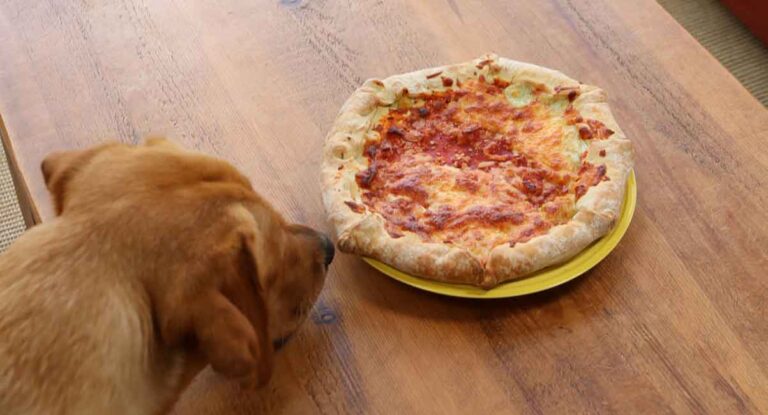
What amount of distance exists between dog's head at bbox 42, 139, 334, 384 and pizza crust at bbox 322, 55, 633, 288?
28 cm

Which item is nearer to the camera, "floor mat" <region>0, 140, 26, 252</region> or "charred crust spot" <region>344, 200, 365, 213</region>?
"charred crust spot" <region>344, 200, 365, 213</region>

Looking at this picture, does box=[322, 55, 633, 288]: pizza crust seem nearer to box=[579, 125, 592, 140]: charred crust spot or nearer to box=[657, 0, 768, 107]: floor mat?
box=[579, 125, 592, 140]: charred crust spot

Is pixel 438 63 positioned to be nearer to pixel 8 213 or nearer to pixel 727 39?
pixel 8 213

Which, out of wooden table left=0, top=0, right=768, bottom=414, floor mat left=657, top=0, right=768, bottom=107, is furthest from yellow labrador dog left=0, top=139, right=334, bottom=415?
floor mat left=657, top=0, right=768, bottom=107

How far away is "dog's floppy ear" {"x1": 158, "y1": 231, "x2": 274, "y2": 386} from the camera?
102cm

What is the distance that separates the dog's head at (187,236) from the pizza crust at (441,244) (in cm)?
28

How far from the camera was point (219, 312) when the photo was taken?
40.3 inches

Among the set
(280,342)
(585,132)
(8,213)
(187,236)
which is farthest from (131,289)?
(8,213)

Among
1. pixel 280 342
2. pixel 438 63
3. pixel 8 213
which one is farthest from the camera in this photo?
pixel 8 213

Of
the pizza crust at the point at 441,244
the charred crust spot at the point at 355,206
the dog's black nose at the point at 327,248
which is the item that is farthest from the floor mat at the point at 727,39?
the dog's black nose at the point at 327,248

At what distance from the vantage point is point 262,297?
1.11 meters

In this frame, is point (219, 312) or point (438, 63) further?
point (438, 63)

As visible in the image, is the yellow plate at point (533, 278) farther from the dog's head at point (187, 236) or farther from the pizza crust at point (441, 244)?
the dog's head at point (187, 236)

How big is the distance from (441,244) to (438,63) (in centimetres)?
59
